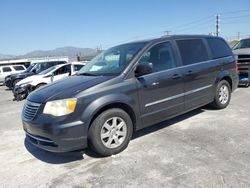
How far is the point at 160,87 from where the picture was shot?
466cm

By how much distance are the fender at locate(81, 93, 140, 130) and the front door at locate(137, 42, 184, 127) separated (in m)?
0.26

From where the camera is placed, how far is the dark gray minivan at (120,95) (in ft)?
12.3

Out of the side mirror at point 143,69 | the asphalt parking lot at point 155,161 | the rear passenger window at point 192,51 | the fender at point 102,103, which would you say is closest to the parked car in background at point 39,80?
the asphalt parking lot at point 155,161

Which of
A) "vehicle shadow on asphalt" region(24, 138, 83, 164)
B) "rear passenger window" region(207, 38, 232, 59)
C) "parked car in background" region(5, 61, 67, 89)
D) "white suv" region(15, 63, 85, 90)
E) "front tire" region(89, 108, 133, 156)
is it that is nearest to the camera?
"front tire" region(89, 108, 133, 156)

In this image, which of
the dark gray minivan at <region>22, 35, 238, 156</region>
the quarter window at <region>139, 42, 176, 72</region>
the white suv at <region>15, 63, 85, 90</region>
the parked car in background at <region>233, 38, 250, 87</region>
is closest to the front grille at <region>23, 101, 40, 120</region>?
the dark gray minivan at <region>22, 35, 238, 156</region>

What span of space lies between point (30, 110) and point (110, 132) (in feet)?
4.32

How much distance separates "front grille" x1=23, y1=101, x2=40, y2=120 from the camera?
12.9 ft

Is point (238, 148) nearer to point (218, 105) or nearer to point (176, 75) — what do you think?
point (176, 75)

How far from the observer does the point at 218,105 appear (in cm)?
632

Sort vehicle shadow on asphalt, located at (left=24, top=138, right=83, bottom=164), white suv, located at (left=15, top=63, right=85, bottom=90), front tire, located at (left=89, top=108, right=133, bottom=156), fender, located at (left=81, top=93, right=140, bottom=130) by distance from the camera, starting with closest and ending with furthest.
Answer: fender, located at (left=81, top=93, right=140, bottom=130) → front tire, located at (left=89, top=108, right=133, bottom=156) → vehicle shadow on asphalt, located at (left=24, top=138, right=83, bottom=164) → white suv, located at (left=15, top=63, right=85, bottom=90)

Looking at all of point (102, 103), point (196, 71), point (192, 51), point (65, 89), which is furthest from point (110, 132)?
point (192, 51)

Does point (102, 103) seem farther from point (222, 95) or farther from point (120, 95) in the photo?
point (222, 95)

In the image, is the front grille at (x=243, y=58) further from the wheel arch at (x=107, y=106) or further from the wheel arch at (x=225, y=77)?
the wheel arch at (x=107, y=106)

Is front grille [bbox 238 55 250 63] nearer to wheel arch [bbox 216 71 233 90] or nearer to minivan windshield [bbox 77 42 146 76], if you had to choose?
wheel arch [bbox 216 71 233 90]
